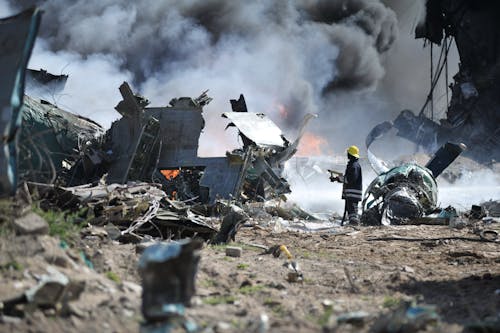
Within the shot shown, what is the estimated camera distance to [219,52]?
3328 centimetres

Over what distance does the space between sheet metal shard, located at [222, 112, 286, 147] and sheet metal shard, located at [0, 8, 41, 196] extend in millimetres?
9564

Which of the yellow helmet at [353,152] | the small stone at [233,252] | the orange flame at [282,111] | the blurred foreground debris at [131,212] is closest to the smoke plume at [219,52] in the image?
the orange flame at [282,111]

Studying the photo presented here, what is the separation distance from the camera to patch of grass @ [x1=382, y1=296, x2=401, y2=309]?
4.20 meters

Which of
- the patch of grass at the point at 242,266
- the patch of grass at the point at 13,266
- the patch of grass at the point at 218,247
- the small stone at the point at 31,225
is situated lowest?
the patch of grass at the point at 13,266

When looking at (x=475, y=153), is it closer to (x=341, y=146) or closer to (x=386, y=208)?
(x=341, y=146)

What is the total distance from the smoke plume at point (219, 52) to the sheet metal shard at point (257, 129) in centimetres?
914

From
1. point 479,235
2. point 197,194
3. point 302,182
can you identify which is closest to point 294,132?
point 302,182

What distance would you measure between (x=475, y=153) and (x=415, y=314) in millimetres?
27134

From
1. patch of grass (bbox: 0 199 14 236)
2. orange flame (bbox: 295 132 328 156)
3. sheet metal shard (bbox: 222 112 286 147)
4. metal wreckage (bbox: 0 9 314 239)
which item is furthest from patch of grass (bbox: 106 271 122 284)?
orange flame (bbox: 295 132 328 156)

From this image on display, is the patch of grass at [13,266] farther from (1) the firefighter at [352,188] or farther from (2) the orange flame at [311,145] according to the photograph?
(2) the orange flame at [311,145]

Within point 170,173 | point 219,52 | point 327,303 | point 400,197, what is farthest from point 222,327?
point 219,52

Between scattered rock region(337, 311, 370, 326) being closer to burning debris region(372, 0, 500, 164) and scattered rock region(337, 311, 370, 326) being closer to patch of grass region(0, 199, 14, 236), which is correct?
patch of grass region(0, 199, 14, 236)

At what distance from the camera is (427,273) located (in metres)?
5.81

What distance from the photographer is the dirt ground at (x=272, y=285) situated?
3.31 meters
